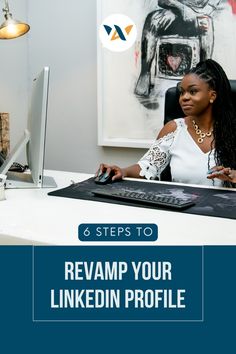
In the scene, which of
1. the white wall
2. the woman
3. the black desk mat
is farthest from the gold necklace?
the white wall

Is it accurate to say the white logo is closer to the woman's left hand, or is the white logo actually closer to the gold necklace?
the gold necklace

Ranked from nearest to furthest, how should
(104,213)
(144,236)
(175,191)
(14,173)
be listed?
(144,236) → (104,213) → (175,191) → (14,173)

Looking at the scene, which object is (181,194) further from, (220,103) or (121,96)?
(121,96)

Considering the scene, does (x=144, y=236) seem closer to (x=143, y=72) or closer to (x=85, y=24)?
(x=143, y=72)

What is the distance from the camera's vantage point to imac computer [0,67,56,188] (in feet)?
4.57

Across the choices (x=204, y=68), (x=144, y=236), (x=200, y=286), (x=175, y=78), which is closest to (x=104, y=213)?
(x=144, y=236)

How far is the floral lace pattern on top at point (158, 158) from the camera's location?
170 centimetres

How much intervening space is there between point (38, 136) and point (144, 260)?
27.3 inches

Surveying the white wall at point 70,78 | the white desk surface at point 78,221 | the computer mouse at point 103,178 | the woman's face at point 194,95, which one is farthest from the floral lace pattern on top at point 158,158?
the white wall at point 70,78

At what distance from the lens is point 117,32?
2502mm

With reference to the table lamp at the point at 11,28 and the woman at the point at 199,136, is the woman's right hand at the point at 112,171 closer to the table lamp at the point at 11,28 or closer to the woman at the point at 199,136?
the woman at the point at 199,136

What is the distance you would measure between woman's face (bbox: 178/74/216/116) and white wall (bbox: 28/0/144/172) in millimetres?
920

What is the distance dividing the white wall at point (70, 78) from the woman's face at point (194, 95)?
92 centimetres

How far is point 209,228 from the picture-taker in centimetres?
102
